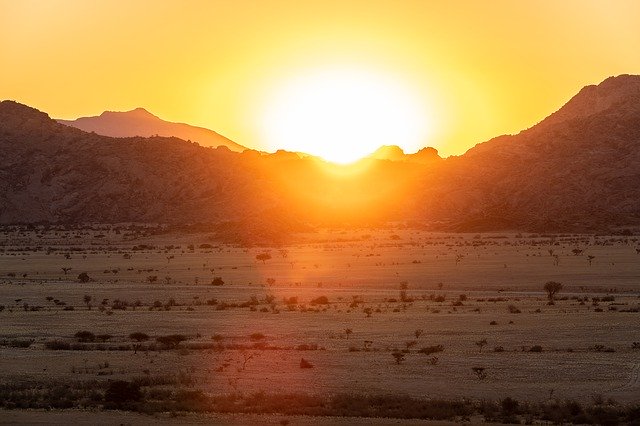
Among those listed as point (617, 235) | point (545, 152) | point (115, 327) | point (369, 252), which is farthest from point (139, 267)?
point (545, 152)

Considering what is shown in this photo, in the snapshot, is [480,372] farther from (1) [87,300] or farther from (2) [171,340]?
(1) [87,300]

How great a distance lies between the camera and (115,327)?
36.5 meters

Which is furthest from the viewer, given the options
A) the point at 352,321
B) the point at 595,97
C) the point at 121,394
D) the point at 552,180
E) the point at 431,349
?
the point at 595,97

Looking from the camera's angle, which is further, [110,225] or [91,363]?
[110,225]

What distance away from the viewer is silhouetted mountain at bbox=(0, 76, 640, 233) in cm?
13012

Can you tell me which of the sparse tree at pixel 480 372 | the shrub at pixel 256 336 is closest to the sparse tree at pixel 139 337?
the shrub at pixel 256 336

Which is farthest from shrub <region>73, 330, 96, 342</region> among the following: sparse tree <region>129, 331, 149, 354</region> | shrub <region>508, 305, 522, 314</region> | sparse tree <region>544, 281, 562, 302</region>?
sparse tree <region>544, 281, 562, 302</region>

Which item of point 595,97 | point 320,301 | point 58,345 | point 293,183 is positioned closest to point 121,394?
point 58,345

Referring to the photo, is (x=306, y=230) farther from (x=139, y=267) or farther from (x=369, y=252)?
(x=139, y=267)

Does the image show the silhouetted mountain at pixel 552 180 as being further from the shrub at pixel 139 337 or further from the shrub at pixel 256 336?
the shrub at pixel 139 337

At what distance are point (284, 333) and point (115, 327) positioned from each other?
6.72 meters

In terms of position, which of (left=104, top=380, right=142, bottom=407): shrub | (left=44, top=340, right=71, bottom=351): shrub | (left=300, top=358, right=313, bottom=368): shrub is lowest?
(left=104, top=380, right=142, bottom=407): shrub

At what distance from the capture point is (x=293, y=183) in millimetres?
173250

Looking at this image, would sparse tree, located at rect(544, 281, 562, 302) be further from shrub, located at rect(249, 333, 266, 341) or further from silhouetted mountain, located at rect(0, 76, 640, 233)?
silhouetted mountain, located at rect(0, 76, 640, 233)
